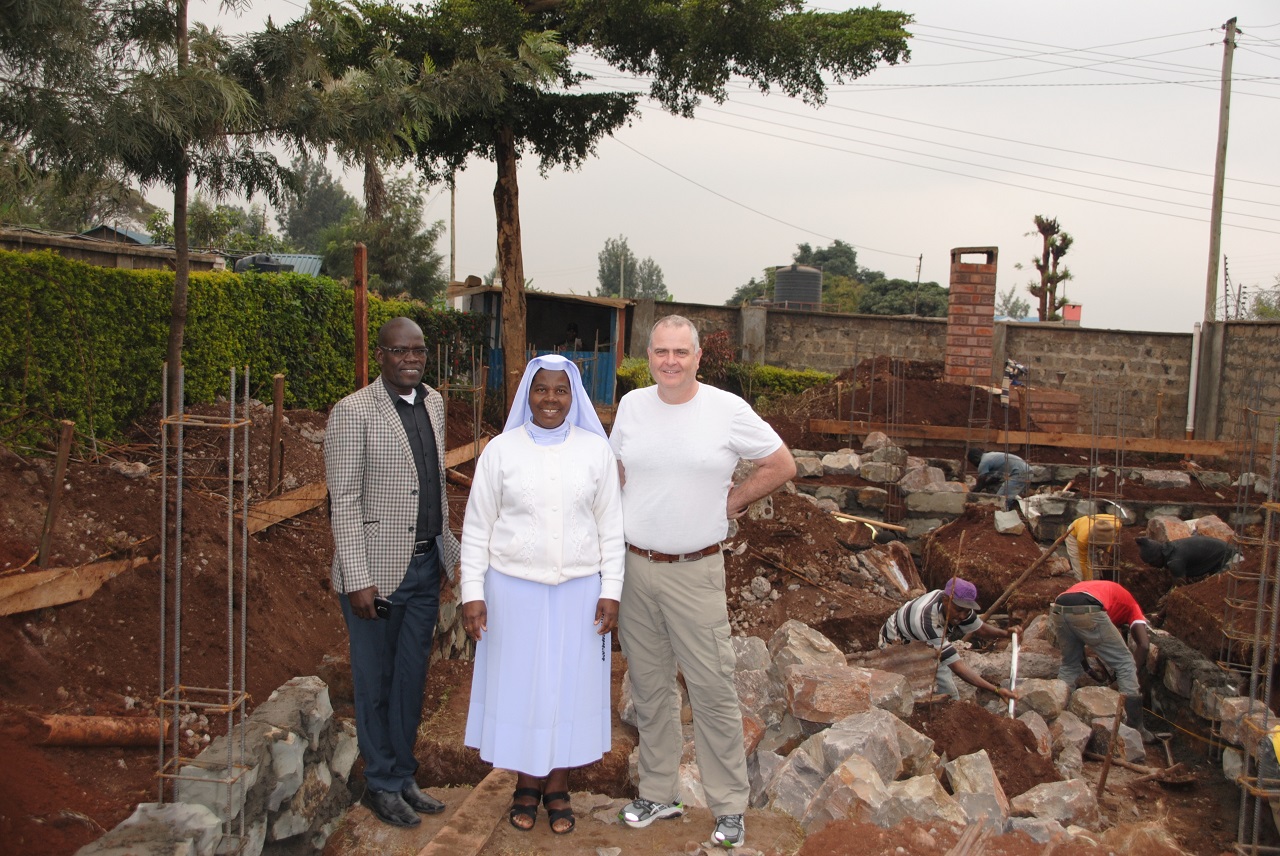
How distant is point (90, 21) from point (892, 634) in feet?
20.7

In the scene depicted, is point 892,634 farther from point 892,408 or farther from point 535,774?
point 892,408

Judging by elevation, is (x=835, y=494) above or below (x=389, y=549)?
below

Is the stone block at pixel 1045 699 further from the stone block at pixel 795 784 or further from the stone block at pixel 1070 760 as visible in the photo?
the stone block at pixel 795 784

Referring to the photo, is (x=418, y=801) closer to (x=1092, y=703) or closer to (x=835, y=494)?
(x=1092, y=703)

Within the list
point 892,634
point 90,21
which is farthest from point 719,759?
point 90,21

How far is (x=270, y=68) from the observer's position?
707cm

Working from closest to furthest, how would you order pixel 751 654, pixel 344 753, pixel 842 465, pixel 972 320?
pixel 344 753
pixel 751 654
pixel 842 465
pixel 972 320

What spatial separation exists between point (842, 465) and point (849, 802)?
23.9ft

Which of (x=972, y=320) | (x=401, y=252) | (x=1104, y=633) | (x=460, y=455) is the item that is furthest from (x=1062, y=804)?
(x=401, y=252)

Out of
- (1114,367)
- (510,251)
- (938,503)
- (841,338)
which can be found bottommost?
(938,503)

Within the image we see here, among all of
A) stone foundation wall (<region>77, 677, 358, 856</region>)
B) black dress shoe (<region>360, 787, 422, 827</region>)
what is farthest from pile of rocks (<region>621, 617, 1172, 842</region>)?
stone foundation wall (<region>77, 677, 358, 856</region>)

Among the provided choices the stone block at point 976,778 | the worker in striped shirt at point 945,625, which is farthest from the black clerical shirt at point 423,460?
the worker in striped shirt at point 945,625

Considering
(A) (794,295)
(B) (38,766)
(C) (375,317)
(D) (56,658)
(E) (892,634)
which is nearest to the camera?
(B) (38,766)

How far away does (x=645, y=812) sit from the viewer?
3.81 metres
